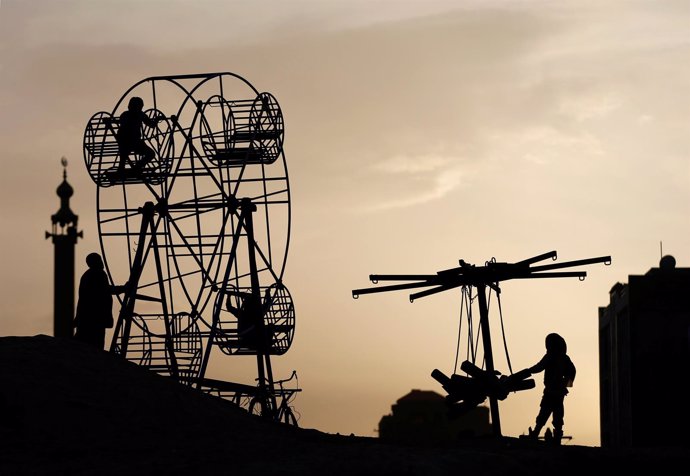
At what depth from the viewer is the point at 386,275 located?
32.4 metres

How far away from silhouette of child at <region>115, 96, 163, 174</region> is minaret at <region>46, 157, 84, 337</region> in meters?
96.9

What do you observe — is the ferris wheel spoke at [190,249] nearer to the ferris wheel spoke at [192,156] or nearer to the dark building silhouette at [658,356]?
the ferris wheel spoke at [192,156]

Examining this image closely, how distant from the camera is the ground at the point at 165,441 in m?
21.9

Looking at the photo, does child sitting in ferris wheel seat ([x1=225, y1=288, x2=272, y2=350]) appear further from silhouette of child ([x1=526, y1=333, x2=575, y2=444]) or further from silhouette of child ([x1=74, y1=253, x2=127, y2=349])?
silhouette of child ([x1=526, y1=333, x2=575, y2=444])

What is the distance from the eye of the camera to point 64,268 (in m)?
142

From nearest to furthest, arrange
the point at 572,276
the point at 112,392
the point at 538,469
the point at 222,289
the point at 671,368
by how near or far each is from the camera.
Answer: the point at 538,469
the point at 112,392
the point at 572,276
the point at 222,289
the point at 671,368

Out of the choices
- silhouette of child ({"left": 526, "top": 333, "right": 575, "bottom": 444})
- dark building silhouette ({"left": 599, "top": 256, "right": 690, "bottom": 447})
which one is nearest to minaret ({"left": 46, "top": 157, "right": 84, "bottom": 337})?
dark building silhouette ({"left": 599, "top": 256, "right": 690, "bottom": 447})

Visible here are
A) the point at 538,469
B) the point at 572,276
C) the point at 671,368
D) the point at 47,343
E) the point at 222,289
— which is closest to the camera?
the point at 538,469

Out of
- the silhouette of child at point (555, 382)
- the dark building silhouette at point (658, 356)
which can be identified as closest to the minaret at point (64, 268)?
the dark building silhouette at point (658, 356)

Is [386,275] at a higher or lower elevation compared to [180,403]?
higher

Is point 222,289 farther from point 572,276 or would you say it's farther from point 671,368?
point 671,368

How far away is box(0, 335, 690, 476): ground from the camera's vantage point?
21938mm

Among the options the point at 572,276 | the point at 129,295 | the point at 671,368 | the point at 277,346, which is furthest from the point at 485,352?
the point at 671,368

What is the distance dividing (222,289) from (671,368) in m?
26.9
